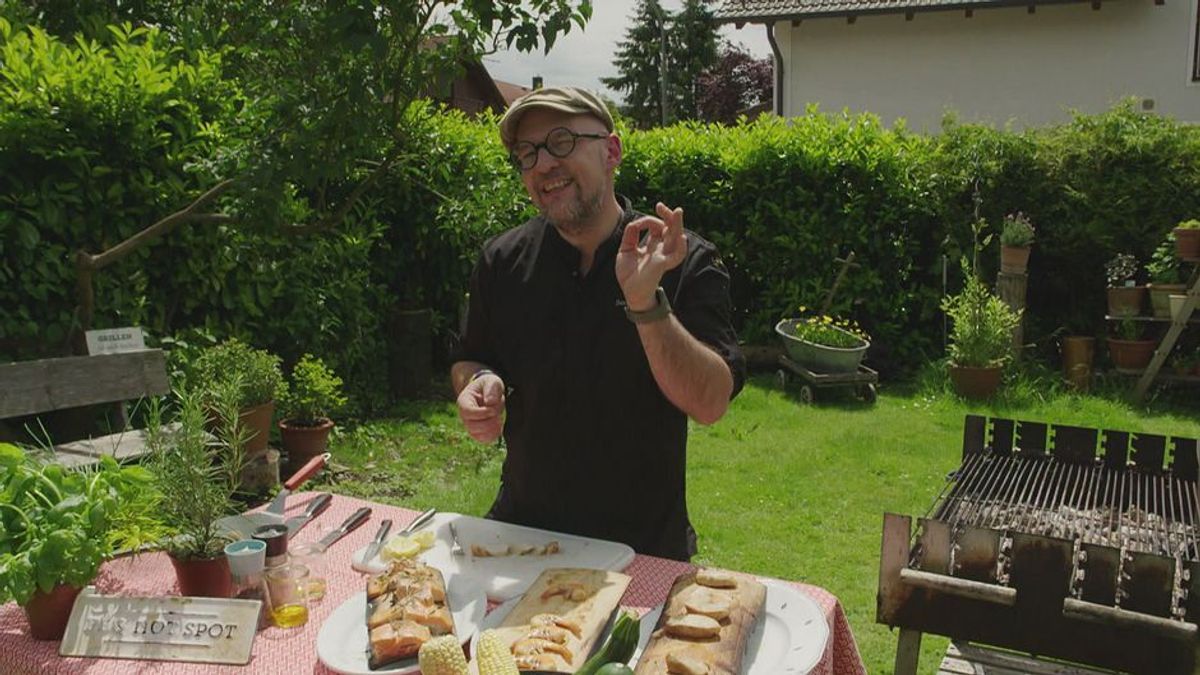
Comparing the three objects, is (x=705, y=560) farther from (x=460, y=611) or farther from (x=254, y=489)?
(x=460, y=611)

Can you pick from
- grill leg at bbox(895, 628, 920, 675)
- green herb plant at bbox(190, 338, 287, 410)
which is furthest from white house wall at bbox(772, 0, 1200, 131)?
grill leg at bbox(895, 628, 920, 675)

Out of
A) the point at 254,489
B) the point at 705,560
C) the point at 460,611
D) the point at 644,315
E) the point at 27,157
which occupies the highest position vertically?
the point at 27,157

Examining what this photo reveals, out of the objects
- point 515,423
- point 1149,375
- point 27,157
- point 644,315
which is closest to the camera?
point 644,315

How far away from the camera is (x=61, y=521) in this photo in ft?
5.02

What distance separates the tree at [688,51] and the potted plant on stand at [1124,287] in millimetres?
45296

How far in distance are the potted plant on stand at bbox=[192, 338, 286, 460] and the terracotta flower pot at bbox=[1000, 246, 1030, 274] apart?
658 cm

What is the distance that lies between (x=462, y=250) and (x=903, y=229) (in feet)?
15.0

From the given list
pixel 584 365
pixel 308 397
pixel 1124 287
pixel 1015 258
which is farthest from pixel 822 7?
pixel 584 365

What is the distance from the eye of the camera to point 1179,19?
15.2 meters

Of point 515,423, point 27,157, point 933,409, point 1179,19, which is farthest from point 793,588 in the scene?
point 1179,19

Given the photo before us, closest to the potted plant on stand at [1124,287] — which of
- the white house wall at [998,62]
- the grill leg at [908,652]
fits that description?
the grill leg at [908,652]

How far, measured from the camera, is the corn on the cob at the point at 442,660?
52.1 inches

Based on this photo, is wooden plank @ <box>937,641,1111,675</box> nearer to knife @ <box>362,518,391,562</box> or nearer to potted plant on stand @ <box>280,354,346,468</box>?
knife @ <box>362,518,391,562</box>

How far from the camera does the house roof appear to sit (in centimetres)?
1555
